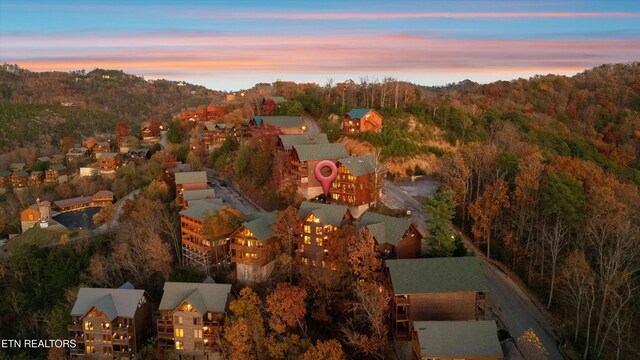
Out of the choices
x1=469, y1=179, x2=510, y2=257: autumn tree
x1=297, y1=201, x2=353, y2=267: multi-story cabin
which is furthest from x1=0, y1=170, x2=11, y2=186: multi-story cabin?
x1=469, y1=179, x2=510, y2=257: autumn tree

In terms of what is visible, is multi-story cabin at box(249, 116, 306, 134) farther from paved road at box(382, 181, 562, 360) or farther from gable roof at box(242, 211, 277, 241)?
paved road at box(382, 181, 562, 360)

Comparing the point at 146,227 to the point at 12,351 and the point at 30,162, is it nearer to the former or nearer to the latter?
the point at 12,351

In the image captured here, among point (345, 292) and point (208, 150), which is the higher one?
point (208, 150)

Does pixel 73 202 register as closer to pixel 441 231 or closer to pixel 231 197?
pixel 231 197

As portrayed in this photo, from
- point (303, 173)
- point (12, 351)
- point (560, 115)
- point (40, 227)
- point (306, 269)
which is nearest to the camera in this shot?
point (306, 269)

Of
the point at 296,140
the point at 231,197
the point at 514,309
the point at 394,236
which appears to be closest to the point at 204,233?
the point at 231,197

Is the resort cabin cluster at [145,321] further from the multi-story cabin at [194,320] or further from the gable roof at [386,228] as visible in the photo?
the gable roof at [386,228]

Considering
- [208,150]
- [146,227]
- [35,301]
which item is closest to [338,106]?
[208,150]
